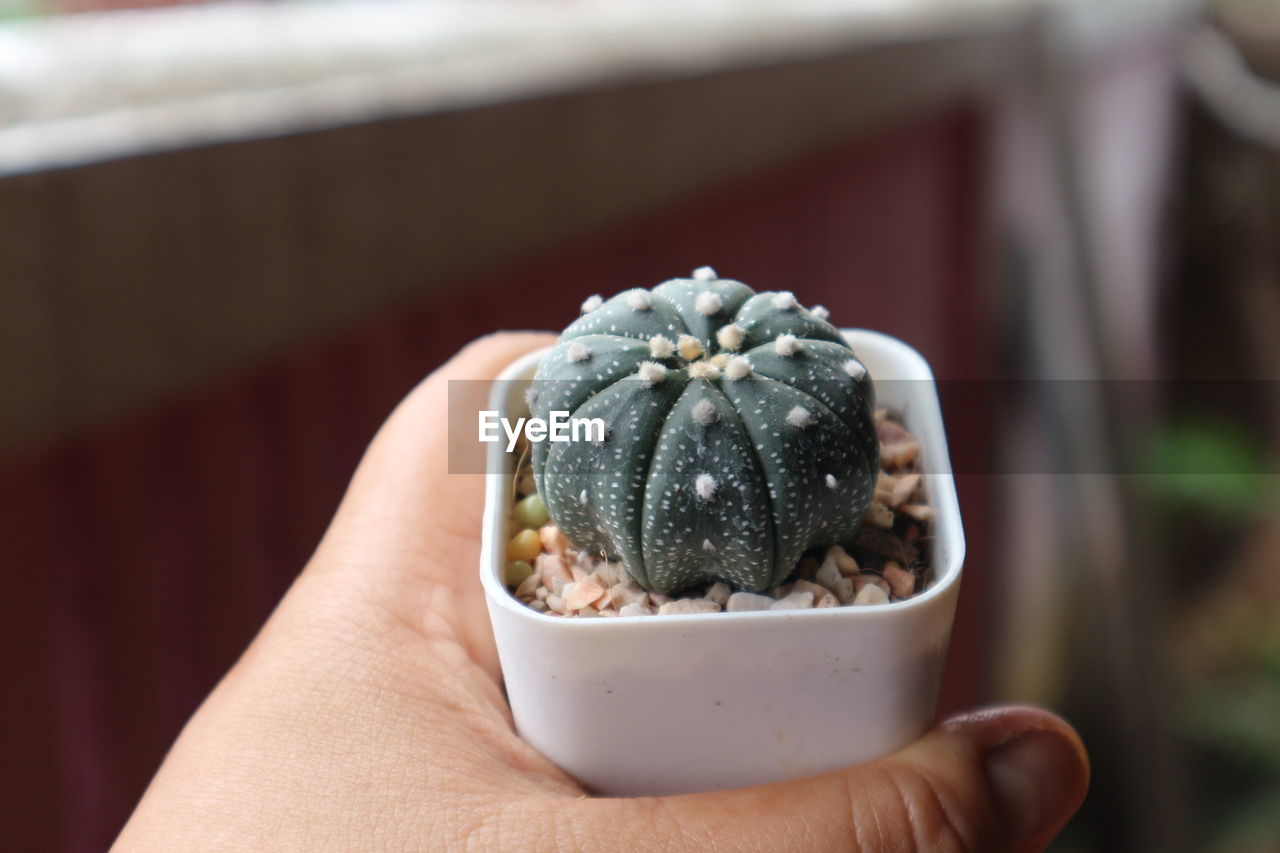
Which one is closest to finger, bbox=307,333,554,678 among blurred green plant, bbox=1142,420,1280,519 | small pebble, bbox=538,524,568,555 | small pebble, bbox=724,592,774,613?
small pebble, bbox=538,524,568,555

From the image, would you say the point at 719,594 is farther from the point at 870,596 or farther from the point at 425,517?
the point at 425,517

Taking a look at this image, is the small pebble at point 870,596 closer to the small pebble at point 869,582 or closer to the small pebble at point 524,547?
the small pebble at point 869,582

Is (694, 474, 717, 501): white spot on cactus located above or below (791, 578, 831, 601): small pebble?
above

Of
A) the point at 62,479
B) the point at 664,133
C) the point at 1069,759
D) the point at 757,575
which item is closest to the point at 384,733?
the point at 757,575

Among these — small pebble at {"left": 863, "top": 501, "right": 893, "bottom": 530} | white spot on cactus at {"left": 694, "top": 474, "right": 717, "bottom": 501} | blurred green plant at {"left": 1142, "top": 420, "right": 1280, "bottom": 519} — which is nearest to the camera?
white spot on cactus at {"left": 694, "top": 474, "right": 717, "bottom": 501}

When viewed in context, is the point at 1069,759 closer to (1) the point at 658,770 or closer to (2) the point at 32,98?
(1) the point at 658,770

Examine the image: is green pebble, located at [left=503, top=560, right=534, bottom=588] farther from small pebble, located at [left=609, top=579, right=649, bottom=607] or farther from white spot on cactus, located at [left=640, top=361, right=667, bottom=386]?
white spot on cactus, located at [left=640, top=361, right=667, bottom=386]
